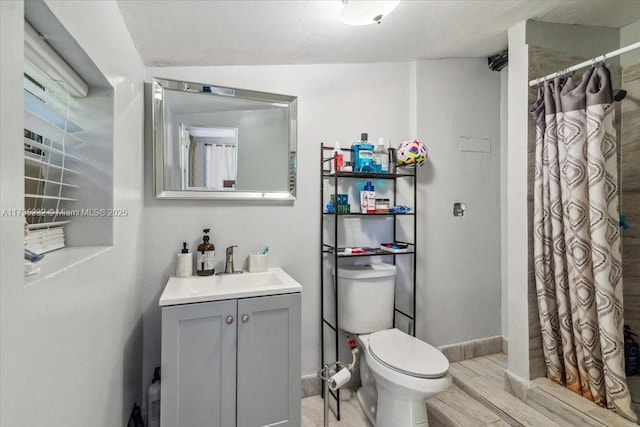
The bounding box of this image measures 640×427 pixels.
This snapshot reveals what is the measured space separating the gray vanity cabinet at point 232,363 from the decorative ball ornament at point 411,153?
1066mm

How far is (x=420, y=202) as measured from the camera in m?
2.12

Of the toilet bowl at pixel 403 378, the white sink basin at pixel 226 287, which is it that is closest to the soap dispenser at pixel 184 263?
the white sink basin at pixel 226 287

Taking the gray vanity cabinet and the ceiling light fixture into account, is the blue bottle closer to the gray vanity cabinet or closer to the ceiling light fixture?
the ceiling light fixture

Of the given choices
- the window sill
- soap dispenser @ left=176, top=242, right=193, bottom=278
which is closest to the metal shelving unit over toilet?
soap dispenser @ left=176, top=242, right=193, bottom=278

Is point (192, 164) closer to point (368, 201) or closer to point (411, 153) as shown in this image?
point (368, 201)

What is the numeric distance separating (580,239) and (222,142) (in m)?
1.95

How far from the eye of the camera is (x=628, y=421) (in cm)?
138

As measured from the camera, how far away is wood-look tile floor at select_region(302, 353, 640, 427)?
4.89 feet

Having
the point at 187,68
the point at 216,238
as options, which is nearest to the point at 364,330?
the point at 216,238

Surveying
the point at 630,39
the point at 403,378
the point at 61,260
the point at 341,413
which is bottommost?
the point at 341,413

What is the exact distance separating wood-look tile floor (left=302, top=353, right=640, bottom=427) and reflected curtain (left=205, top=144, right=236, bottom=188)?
4.65 feet

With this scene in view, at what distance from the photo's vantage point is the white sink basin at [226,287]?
1336 mm

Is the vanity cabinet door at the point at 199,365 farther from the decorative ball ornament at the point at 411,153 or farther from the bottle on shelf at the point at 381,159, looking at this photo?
the decorative ball ornament at the point at 411,153

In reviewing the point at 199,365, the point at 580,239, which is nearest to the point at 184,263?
the point at 199,365
